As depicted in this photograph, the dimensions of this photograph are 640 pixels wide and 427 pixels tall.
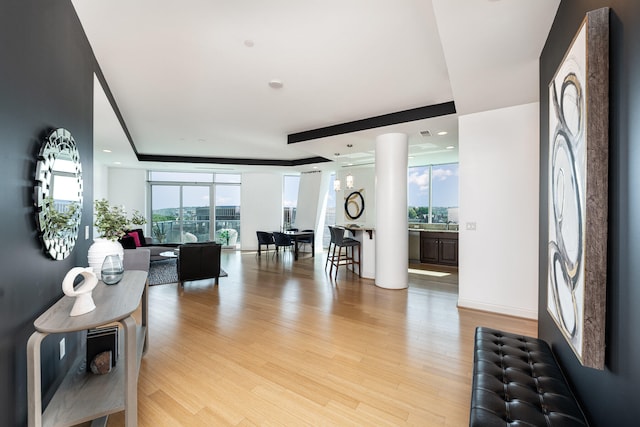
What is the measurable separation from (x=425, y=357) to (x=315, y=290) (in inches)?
98.3

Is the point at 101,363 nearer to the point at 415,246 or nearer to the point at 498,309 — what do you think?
the point at 498,309

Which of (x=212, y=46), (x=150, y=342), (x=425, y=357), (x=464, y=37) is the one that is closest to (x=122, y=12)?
(x=212, y=46)

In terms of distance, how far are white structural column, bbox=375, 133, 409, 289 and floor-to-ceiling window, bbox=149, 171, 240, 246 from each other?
21.7 ft

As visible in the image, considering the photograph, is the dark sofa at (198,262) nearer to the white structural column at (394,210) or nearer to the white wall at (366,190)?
the white structural column at (394,210)

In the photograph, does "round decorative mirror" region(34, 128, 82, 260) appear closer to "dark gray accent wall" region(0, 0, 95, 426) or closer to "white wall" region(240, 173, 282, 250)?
"dark gray accent wall" region(0, 0, 95, 426)

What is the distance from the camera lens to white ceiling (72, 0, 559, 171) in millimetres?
2094

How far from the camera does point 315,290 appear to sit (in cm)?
493

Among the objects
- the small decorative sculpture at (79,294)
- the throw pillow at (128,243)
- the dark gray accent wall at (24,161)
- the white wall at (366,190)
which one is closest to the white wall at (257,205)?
the white wall at (366,190)

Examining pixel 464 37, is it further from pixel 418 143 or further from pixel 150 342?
pixel 150 342

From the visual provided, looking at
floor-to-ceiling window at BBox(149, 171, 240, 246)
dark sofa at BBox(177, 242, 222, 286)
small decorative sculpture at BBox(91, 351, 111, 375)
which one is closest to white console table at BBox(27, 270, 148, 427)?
small decorative sculpture at BBox(91, 351, 111, 375)

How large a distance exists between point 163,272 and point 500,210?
654 cm

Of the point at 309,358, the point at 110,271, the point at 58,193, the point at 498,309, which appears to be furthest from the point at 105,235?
the point at 498,309

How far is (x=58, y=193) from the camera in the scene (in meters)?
1.86

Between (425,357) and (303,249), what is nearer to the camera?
(425,357)
